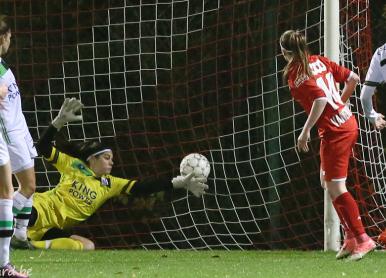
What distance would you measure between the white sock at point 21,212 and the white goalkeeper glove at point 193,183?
1.30 metres

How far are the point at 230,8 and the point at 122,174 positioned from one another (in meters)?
2.01

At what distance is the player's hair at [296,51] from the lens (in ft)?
25.1

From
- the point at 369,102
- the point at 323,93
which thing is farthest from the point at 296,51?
the point at 369,102

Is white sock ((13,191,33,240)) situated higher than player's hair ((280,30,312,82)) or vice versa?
player's hair ((280,30,312,82))

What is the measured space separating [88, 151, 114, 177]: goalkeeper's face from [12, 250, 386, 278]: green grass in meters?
1.13

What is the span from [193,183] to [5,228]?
11.2 feet

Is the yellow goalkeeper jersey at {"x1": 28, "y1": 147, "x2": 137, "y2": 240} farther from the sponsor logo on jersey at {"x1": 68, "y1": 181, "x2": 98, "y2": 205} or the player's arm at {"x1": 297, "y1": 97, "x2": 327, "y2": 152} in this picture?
the player's arm at {"x1": 297, "y1": 97, "x2": 327, "y2": 152}

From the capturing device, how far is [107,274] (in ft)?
22.2

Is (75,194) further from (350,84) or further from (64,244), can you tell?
(350,84)

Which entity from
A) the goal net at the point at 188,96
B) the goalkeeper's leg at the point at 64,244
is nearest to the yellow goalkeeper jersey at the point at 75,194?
the goalkeeper's leg at the point at 64,244

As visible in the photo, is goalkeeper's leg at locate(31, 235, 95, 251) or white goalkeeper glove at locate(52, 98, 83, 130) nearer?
white goalkeeper glove at locate(52, 98, 83, 130)

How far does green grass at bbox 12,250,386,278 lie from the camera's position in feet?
22.1

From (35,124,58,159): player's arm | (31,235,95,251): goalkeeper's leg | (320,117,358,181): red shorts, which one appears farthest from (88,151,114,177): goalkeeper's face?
(320,117,358,181): red shorts

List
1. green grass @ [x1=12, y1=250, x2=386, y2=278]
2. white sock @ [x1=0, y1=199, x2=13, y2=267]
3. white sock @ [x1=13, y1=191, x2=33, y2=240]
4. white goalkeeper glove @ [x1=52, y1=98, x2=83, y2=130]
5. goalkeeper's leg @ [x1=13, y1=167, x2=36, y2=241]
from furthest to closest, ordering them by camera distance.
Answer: white goalkeeper glove @ [x1=52, y1=98, x2=83, y2=130], white sock @ [x1=13, y1=191, x2=33, y2=240], goalkeeper's leg @ [x1=13, y1=167, x2=36, y2=241], green grass @ [x1=12, y1=250, x2=386, y2=278], white sock @ [x1=0, y1=199, x2=13, y2=267]
